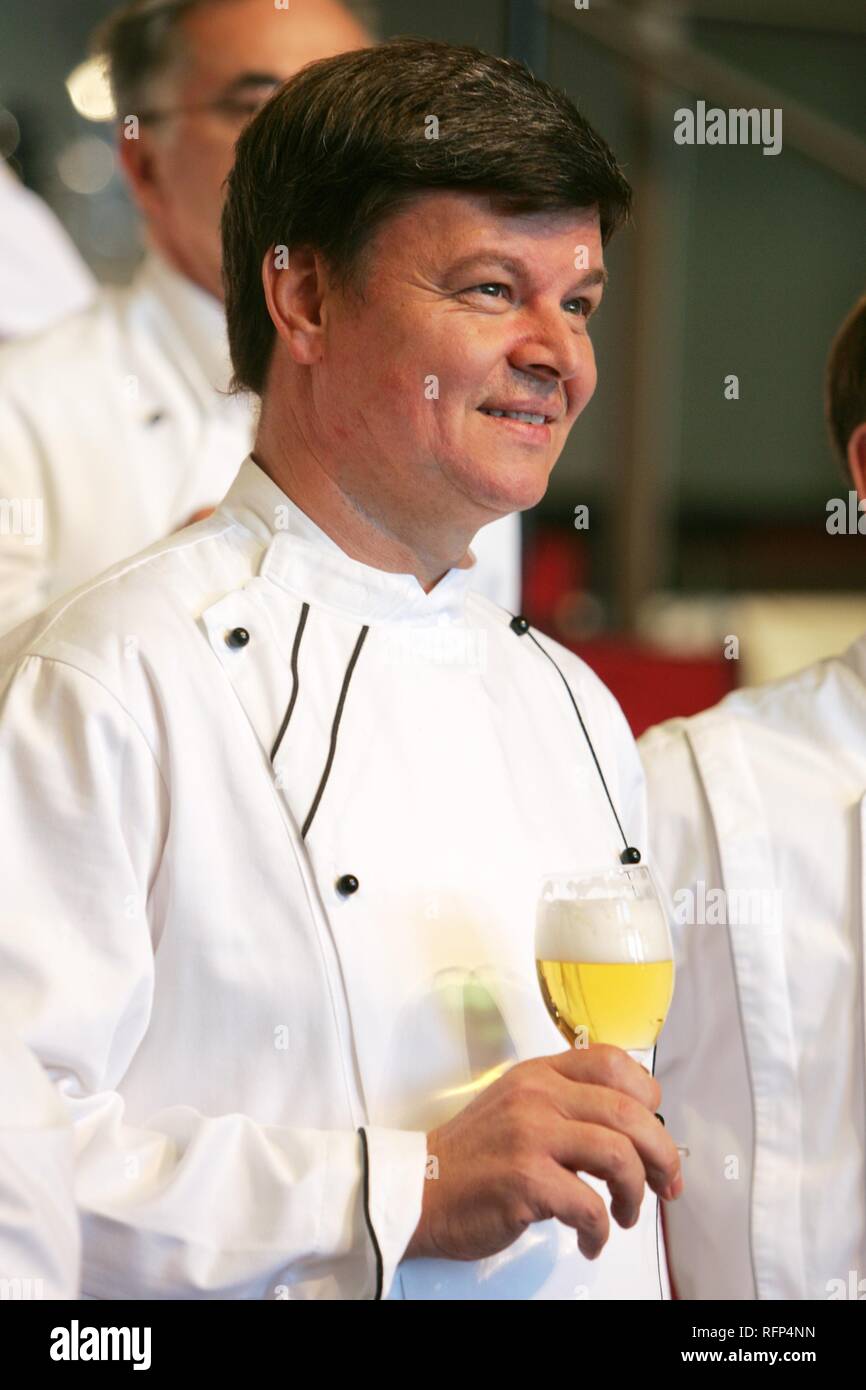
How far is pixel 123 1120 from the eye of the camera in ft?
3.84

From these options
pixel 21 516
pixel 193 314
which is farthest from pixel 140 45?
pixel 21 516

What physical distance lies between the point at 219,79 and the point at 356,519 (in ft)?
3.69

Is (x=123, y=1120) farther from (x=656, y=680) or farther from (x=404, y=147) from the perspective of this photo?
(x=656, y=680)

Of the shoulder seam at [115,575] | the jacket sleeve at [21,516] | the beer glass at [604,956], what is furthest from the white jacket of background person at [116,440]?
the beer glass at [604,956]

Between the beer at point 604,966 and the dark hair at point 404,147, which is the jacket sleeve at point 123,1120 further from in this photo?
the dark hair at point 404,147

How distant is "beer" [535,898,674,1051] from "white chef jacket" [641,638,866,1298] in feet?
1.34

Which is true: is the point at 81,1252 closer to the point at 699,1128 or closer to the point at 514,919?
the point at 514,919

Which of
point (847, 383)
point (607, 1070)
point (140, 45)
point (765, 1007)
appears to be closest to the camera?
point (607, 1070)

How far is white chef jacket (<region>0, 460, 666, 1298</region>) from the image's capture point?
111 centimetres

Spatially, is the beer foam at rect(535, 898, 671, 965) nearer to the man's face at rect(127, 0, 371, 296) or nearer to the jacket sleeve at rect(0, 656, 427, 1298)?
the jacket sleeve at rect(0, 656, 427, 1298)

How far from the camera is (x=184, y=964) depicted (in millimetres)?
1174

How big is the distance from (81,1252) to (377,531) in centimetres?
57

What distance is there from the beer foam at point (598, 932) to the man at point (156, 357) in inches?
39.9
